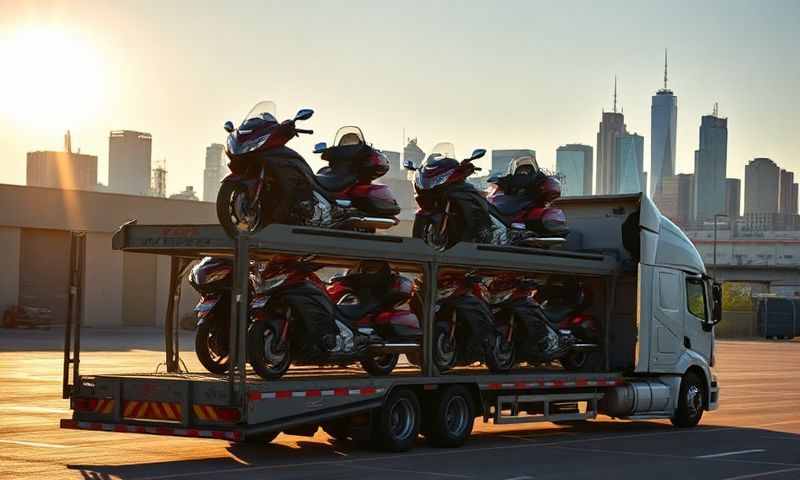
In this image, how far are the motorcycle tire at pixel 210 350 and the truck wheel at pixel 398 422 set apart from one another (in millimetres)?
1921

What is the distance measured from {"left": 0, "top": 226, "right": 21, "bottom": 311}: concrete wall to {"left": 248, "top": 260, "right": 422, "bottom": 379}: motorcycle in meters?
45.7

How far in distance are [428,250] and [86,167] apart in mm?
162177

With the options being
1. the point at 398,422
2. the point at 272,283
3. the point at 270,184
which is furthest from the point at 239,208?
the point at 398,422

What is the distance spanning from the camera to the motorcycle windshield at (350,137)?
59.4 feet

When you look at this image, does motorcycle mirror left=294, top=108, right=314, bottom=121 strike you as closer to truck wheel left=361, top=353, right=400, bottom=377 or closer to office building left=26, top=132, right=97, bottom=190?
truck wheel left=361, top=353, right=400, bottom=377

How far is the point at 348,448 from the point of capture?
55.4ft

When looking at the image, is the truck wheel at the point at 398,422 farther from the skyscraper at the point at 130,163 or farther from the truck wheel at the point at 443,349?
the skyscraper at the point at 130,163

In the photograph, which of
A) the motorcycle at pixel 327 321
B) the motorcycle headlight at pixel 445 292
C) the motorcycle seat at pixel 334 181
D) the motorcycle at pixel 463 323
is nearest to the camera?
the motorcycle at pixel 327 321

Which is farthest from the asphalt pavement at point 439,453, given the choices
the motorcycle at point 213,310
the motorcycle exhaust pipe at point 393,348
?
the motorcycle exhaust pipe at point 393,348

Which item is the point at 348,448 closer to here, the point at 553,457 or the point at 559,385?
the point at 553,457

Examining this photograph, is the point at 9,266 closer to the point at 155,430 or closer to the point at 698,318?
the point at 698,318

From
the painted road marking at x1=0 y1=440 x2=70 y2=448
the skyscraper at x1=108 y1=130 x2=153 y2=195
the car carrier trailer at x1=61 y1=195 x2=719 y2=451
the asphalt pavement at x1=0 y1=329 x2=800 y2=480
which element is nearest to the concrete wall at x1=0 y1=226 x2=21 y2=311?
the asphalt pavement at x1=0 y1=329 x2=800 y2=480

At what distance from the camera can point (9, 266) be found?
2371 inches

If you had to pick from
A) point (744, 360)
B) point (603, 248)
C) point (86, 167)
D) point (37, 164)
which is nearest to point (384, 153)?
point (603, 248)
